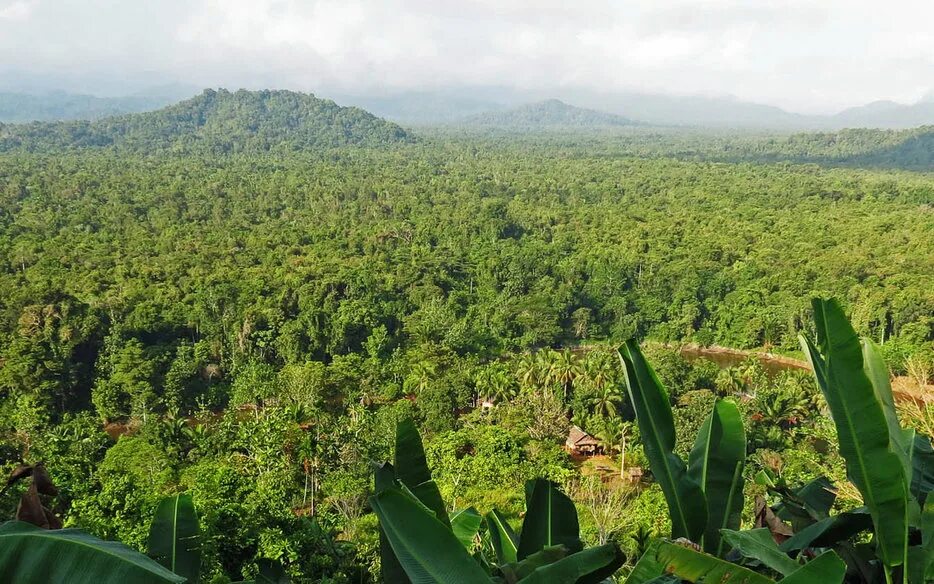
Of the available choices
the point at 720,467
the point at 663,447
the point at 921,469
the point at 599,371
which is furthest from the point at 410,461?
the point at 599,371

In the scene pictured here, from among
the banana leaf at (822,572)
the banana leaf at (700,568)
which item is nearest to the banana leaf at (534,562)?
the banana leaf at (700,568)

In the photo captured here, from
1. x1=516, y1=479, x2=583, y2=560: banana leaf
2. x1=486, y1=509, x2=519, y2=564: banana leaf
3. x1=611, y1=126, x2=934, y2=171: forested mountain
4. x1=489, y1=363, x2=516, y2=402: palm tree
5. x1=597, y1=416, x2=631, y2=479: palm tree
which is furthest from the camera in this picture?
x1=611, y1=126, x2=934, y2=171: forested mountain

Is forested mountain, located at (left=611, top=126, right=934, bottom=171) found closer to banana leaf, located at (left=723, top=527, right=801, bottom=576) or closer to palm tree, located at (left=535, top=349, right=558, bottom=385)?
palm tree, located at (left=535, top=349, right=558, bottom=385)

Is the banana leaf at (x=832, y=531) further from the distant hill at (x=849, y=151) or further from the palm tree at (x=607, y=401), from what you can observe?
the distant hill at (x=849, y=151)

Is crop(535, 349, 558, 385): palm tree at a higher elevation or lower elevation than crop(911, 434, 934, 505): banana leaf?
lower

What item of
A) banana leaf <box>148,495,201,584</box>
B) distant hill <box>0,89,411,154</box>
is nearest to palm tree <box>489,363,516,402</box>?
banana leaf <box>148,495,201,584</box>

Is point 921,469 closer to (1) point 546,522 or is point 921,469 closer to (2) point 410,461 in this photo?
(1) point 546,522
